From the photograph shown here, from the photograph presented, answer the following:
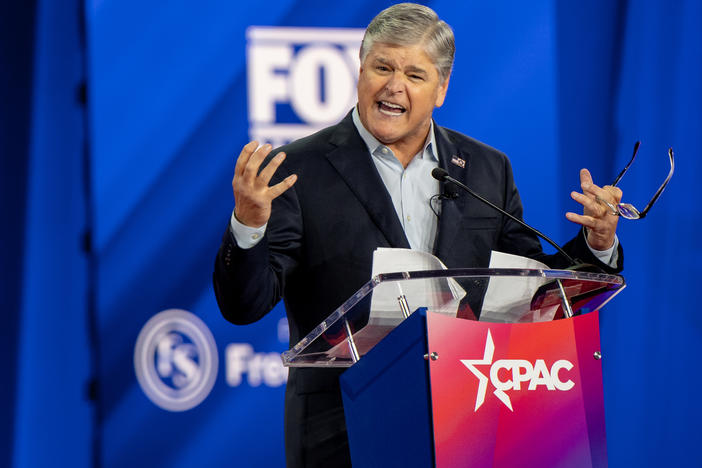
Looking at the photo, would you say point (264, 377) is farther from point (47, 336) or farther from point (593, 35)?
point (593, 35)

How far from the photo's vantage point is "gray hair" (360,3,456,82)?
202cm

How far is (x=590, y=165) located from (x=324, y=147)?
1.66 m

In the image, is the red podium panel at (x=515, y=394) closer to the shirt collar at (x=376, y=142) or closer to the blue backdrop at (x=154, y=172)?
the shirt collar at (x=376, y=142)

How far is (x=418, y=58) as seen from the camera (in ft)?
6.67

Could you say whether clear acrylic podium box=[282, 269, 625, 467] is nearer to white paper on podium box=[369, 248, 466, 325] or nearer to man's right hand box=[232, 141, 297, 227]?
white paper on podium box=[369, 248, 466, 325]

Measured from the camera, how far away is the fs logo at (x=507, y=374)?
1313 mm

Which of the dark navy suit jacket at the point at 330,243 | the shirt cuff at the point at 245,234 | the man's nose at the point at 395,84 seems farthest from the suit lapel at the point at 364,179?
the shirt cuff at the point at 245,234

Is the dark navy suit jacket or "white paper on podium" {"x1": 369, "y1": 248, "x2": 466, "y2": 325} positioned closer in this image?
"white paper on podium" {"x1": 369, "y1": 248, "x2": 466, "y2": 325}

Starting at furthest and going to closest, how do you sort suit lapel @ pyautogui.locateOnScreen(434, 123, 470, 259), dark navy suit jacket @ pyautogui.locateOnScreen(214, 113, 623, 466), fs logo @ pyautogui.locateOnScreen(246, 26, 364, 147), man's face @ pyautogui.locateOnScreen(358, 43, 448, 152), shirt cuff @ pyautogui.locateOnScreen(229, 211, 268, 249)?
1. fs logo @ pyautogui.locateOnScreen(246, 26, 364, 147)
2. man's face @ pyautogui.locateOnScreen(358, 43, 448, 152)
3. suit lapel @ pyautogui.locateOnScreen(434, 123, 470, 259)
4. dark navy suit jacket @ pyautogui.locateOnScreen(214, 113, 623, 466)
5. shirt cuff @ pyautogui.locateOnScreen(229, 211, 268, 249)

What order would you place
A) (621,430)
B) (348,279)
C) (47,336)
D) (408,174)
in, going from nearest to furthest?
(348,279)
(408,174)
(47,336)
(621,430)

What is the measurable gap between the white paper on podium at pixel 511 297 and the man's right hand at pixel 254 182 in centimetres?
42

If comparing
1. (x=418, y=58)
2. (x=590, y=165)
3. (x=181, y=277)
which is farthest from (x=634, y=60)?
(x=181, y=277)

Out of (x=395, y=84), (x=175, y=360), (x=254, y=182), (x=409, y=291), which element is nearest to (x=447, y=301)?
(x=409, y=291)

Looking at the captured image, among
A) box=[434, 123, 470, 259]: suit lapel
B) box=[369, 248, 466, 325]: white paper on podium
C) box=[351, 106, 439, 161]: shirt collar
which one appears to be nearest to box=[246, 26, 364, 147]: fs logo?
box=[351, 106, 439, 161]: shirt collar
